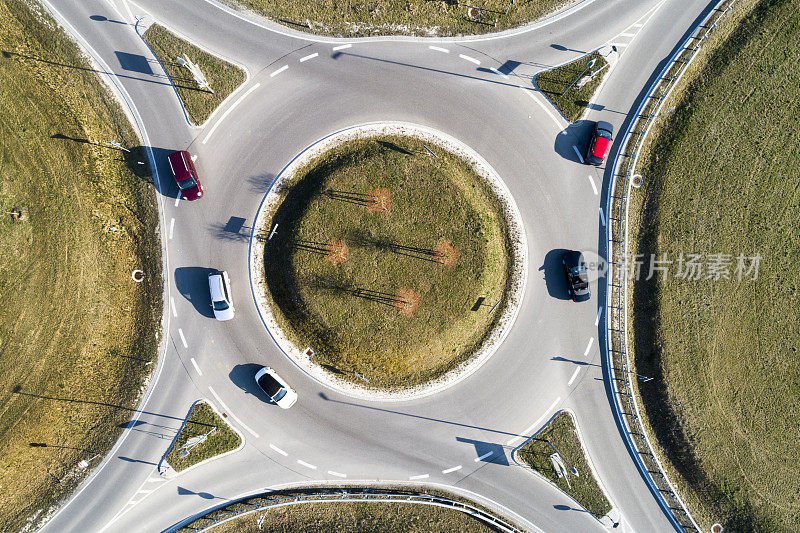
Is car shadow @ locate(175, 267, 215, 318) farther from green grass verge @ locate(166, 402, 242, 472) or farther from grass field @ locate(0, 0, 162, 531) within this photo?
green grass verge @ locate(166, 402, 242, 472)

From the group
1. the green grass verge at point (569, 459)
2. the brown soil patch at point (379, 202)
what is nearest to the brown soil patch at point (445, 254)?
the brown soil patch at point (379, 202)

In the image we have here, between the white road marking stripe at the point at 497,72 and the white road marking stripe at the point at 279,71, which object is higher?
the white road marking stripe at the point at 497,72

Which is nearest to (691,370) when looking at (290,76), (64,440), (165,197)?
(290,76)

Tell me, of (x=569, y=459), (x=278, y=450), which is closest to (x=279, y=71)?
(x=278, y=450)

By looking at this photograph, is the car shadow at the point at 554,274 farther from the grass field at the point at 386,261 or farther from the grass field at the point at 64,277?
the grass field at the point at 64,277

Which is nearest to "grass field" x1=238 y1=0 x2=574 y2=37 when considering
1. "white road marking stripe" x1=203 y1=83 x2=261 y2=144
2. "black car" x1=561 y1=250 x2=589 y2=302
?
"white road marking stripe" x1=203 y1=83 x2=261 y2=144
